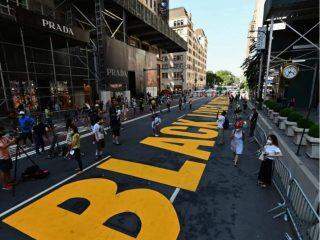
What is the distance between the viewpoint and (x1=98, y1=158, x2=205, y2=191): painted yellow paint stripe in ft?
25.4

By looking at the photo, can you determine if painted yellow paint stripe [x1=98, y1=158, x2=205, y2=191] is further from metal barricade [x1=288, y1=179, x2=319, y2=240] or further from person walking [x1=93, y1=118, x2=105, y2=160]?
metal barricade [x1=288, y1=179, x2=319, y2=240]

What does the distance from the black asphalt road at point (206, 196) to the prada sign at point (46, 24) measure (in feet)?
35.4

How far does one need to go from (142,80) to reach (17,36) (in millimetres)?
22911

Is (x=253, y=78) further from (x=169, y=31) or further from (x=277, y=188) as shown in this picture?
(x=277, y=188)

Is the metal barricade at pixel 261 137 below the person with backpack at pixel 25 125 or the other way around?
below

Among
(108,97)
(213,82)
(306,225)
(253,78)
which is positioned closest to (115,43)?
(108,97)

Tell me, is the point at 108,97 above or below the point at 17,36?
below

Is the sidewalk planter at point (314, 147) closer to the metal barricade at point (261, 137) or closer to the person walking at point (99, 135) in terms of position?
the metal barricade at point (261, 137)

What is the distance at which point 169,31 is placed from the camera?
163 feet

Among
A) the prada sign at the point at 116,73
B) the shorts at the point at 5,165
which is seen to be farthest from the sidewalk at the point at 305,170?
the prada sign at the point at 116,73

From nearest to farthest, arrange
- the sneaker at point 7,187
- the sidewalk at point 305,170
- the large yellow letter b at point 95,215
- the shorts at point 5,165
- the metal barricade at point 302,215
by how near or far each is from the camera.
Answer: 1. the metal barricade at point 302,215
2. the large yellow letter b at point 95,215
3. the sidewalk at point 305,170
4. the shorts at point 5,165
5. the sneaker at point 7,187

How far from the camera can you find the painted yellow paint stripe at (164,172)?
305 inches

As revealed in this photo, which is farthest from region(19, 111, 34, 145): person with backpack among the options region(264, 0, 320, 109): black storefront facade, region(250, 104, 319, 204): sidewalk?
region(264, 0, 320, 109): black storefront facade

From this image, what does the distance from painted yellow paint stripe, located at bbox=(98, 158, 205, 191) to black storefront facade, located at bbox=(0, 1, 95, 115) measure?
12.4 metres
